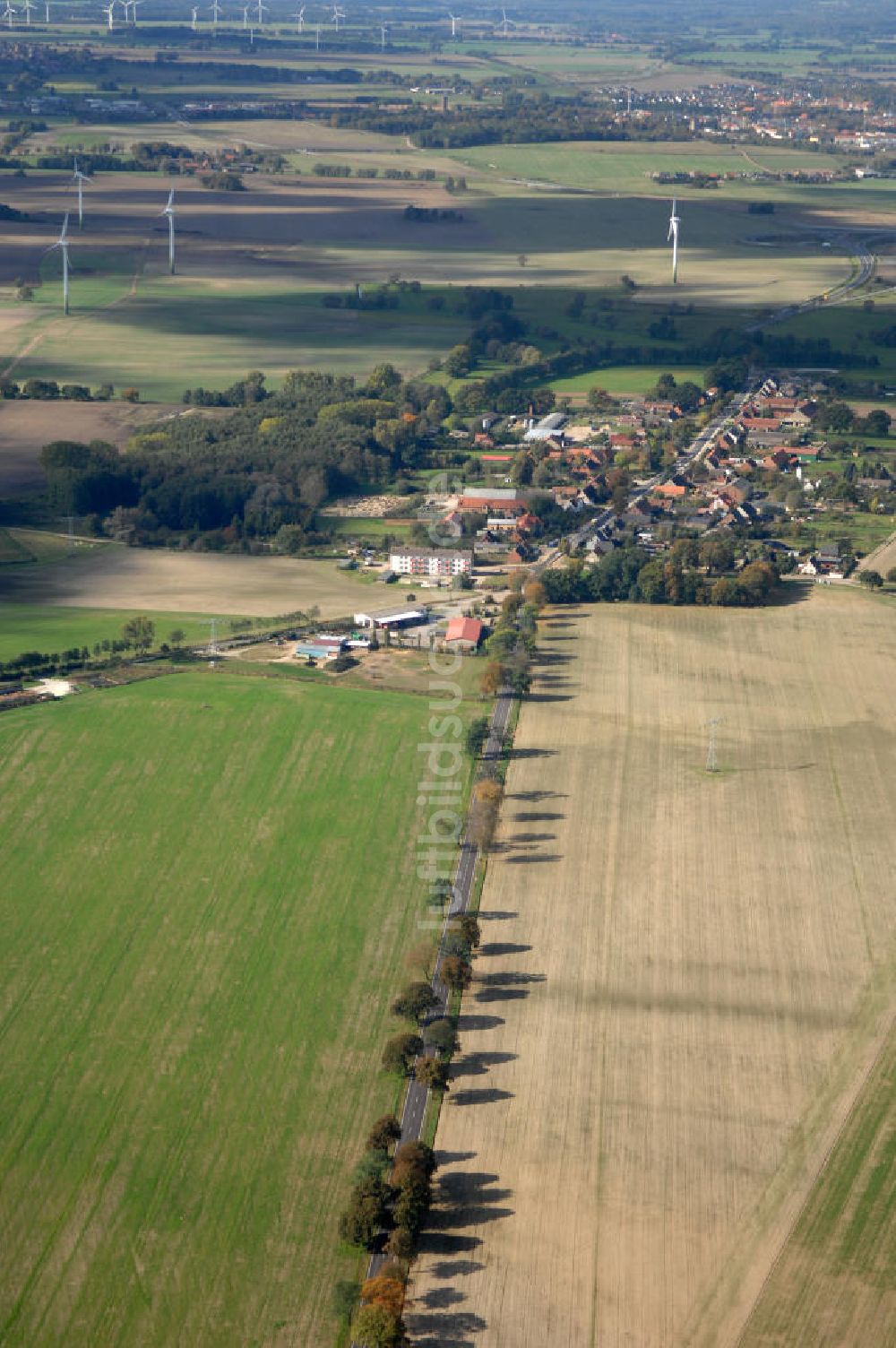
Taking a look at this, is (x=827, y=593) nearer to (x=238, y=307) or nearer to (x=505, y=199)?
(x=238, y=307)

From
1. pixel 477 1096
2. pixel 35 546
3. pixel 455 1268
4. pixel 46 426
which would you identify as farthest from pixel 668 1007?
pixel 46 426

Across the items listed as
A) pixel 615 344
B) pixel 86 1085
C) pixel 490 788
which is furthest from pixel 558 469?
pixel 86 1085

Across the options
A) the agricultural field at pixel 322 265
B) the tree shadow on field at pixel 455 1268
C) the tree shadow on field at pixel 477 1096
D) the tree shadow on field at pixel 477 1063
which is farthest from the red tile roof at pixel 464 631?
the agricultural field at pixel 322 265

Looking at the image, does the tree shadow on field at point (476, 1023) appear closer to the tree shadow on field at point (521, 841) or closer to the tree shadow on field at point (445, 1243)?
the tree shadow on field at point (445, 1243)

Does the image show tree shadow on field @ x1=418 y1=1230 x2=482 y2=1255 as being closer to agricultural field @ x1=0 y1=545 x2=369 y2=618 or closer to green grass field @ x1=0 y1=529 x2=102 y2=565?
agricultural field @ x1=0 y1=545 x2=369 y2=618

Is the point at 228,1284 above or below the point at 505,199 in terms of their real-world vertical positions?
below
